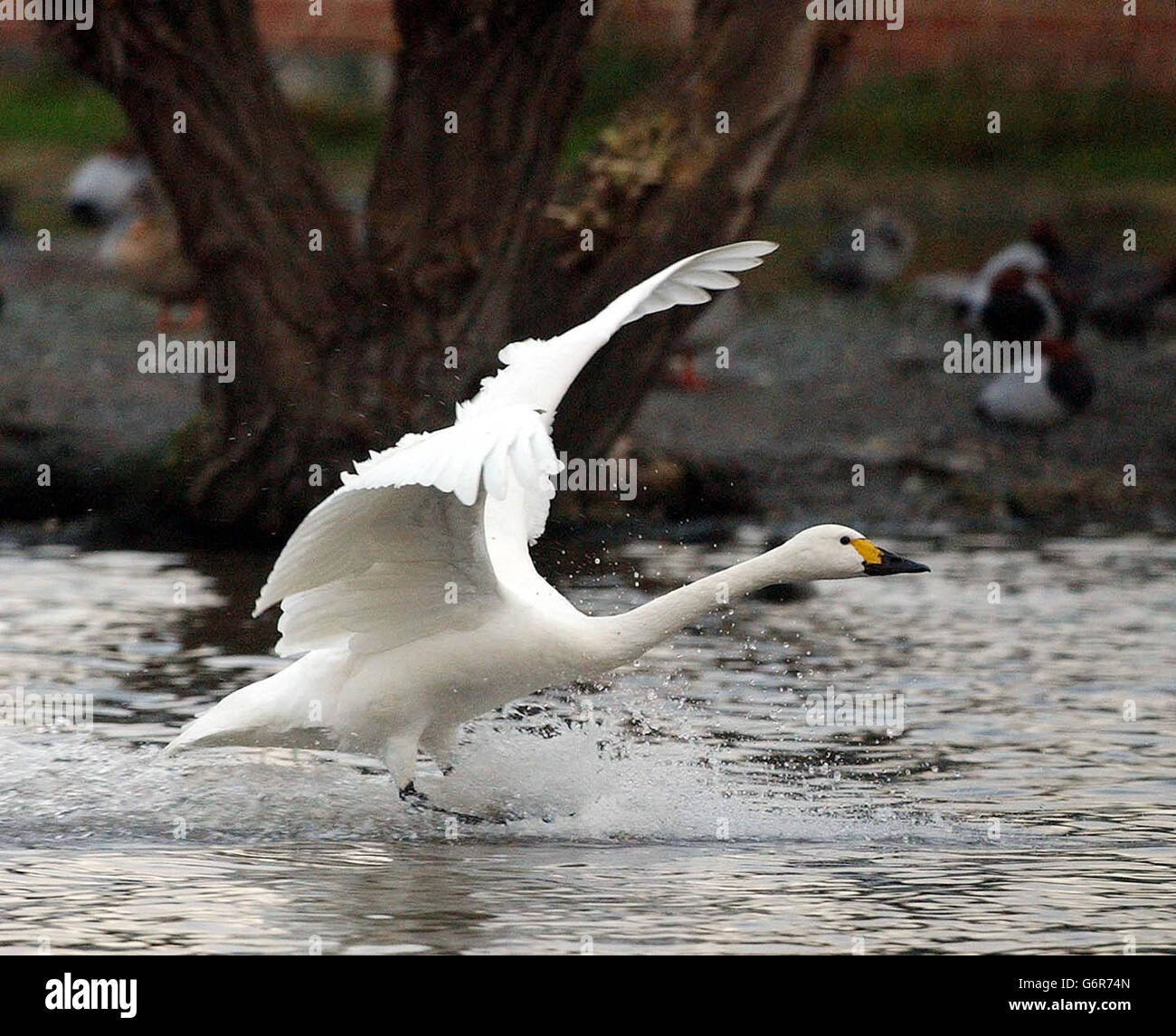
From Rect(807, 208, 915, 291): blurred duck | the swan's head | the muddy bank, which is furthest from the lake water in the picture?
Rect(807, 208, 915, 291): blurred duck

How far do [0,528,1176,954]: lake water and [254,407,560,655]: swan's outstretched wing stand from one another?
2.16 feet

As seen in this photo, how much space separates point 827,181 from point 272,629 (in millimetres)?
18250

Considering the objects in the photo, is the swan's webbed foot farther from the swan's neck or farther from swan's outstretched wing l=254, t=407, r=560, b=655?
the swan's neck

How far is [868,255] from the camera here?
22.6m

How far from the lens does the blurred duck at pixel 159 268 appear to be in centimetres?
A: 1814

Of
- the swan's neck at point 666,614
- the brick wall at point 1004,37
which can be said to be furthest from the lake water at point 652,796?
the brick wall at point 1004,37

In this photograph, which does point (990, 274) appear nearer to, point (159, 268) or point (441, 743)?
point (159, 268)

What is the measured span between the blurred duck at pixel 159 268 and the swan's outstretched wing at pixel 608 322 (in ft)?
28.0

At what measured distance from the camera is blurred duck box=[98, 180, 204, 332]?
18.1m

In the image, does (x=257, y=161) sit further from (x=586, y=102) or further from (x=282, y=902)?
(x=586, y=102)

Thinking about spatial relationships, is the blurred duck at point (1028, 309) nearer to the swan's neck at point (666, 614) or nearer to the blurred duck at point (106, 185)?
the blurred duck at point (106, 185)
